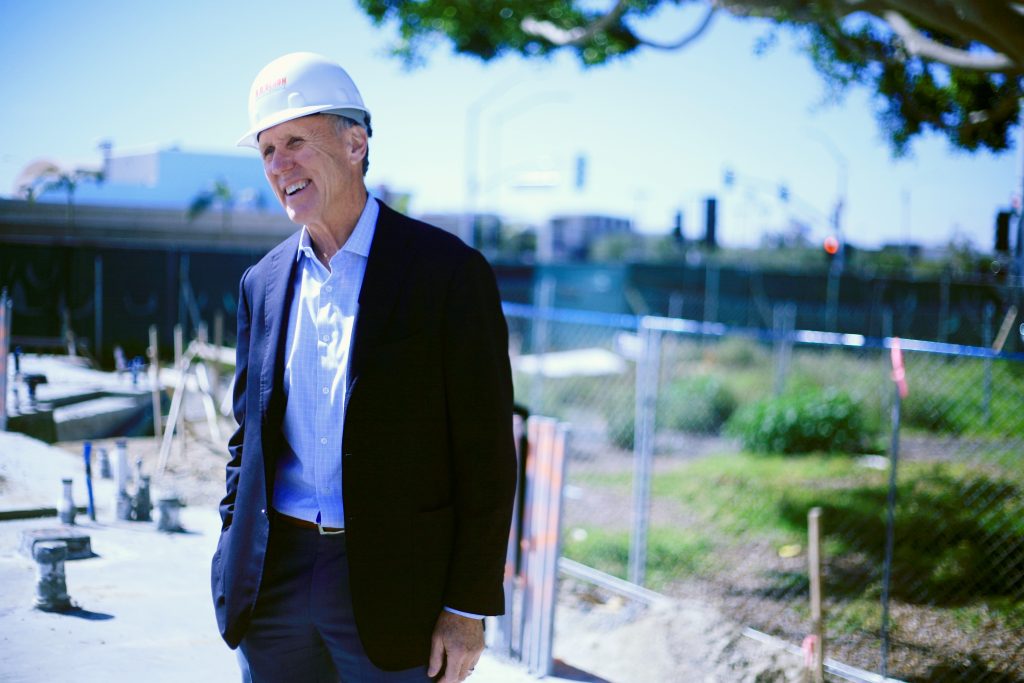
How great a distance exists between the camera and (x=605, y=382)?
54.9 ft

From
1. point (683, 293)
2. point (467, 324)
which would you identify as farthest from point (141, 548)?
point (683, 293)

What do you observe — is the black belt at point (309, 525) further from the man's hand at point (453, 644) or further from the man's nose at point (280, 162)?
the man's nose at point (280, 162)

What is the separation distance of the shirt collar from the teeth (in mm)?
105

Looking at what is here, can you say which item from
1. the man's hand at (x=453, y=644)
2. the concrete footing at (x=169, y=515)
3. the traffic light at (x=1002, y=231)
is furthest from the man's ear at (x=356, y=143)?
the traffic light at (x=1002, y=231)

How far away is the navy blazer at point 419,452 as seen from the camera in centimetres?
204

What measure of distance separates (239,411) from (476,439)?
649 millimetres

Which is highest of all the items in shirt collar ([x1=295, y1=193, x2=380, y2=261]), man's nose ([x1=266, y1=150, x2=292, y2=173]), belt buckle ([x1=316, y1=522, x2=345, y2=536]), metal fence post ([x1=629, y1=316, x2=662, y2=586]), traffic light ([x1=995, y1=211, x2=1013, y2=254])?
traffic light ([x1=995, y1=211, x2=1013, y2=254])

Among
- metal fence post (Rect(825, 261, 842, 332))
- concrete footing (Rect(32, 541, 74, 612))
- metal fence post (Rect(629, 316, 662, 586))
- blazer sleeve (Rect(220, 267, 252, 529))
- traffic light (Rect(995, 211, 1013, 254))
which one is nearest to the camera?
blazer sleeve (Rect(220, 267, 252, 529))

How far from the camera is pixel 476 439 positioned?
6.79 feet

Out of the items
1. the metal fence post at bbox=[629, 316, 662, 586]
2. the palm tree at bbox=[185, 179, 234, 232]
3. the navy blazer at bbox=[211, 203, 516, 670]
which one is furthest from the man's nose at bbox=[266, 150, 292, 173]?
the metal fence post at bbox=[629, 316, 662, 586]

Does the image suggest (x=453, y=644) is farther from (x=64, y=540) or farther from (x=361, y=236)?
(x=64, y=540)

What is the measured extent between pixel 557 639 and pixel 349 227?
184 inches

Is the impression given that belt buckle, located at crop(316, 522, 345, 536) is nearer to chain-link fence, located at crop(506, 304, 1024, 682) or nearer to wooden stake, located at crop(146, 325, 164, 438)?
wooden stake, located at crop(146, 325, 164, 438)

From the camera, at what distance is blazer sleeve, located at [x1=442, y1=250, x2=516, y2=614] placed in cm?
206
